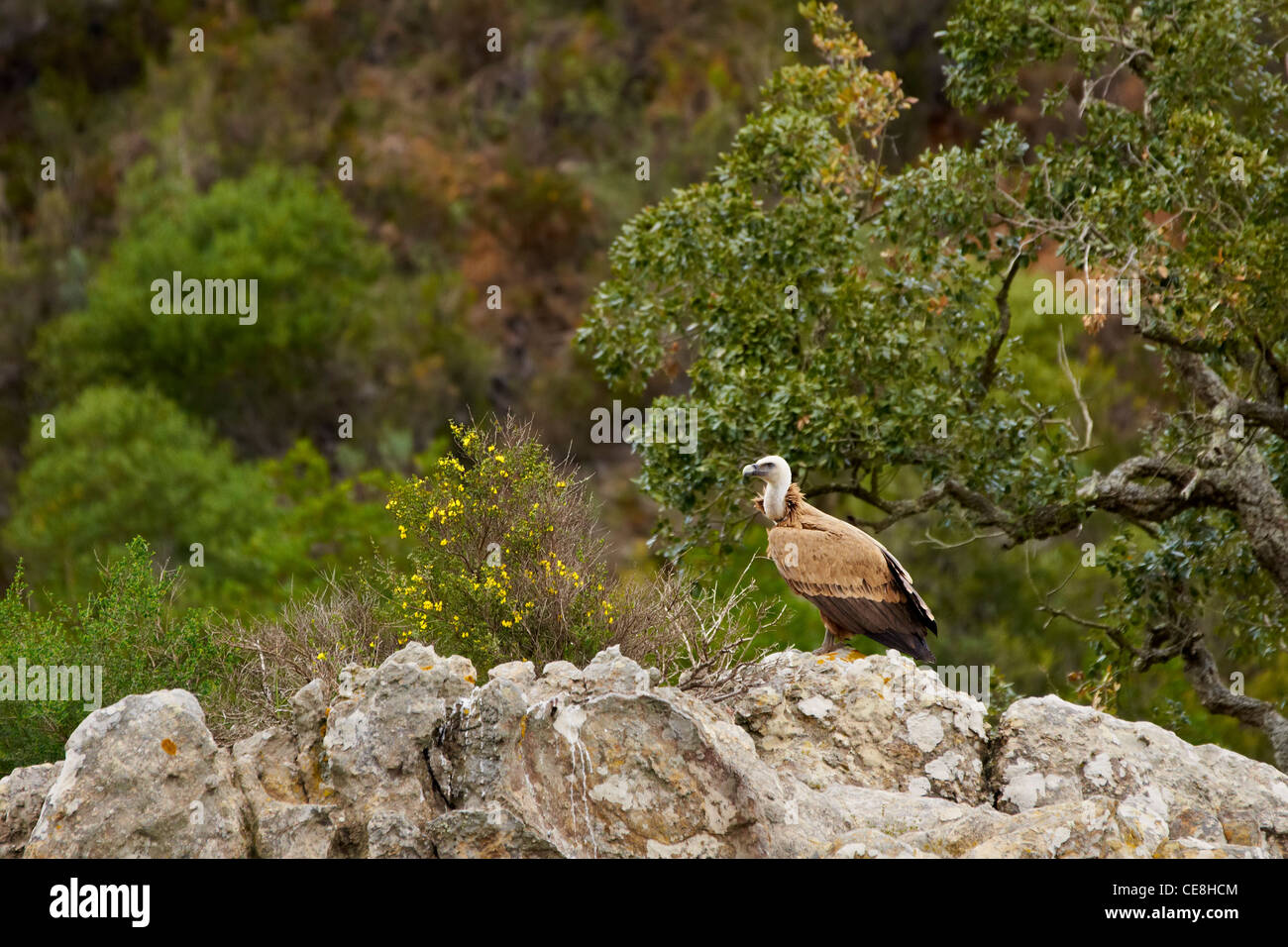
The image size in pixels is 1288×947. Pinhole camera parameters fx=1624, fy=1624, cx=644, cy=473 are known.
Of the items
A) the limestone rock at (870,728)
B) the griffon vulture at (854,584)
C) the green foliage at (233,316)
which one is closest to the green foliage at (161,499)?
the green foliage at (233,316)

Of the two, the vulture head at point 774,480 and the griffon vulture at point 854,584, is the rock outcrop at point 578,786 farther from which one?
the vulture head at point 774,480

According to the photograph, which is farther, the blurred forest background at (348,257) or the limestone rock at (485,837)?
the blurred forest background at (348,257)

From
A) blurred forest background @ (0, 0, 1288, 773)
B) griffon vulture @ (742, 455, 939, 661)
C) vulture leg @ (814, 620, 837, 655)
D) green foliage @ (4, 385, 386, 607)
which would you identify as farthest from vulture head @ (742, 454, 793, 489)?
green foliage @ (4, 385, 386, 607)

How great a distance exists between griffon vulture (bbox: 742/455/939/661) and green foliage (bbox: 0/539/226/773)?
471 centimetres

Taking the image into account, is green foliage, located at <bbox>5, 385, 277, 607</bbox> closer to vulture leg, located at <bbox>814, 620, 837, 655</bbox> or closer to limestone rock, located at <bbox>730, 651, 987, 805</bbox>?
vulture leg, located at <bbox>814, 620, 837, 655</bbox>

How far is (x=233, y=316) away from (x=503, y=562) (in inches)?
1803

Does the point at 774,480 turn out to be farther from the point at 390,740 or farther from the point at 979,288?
the point at 390,740

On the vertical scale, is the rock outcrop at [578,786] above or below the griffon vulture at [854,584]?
below

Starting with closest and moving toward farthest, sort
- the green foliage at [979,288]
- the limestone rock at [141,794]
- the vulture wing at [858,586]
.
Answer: the limestone rock at [141,794] → the vulture wing at [858,586] → the green foliage at [979,288]

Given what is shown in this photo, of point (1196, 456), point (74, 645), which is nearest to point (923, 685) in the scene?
point (1196, 456)

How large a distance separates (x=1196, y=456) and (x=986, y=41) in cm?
A: 465

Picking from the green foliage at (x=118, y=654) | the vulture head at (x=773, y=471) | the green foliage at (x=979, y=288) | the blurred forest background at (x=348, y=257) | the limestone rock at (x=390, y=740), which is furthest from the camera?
the blurred forest background at (x=348, y=257)

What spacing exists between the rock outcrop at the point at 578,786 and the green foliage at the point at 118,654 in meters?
2.38

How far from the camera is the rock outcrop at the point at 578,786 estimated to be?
9.71 m
